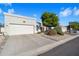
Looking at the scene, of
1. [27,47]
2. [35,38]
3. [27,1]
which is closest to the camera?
[27,1]

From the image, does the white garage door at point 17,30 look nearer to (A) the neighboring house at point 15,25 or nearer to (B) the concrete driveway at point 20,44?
(A) the neighboring house at point 15,25

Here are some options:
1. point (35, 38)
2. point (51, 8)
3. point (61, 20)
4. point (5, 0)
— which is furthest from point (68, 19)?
point (5, 0)

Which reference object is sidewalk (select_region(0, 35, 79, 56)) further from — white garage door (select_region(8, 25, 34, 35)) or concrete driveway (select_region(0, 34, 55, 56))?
white garage door (select_region(8, 25, 34, 35))

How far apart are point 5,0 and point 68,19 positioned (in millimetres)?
4361

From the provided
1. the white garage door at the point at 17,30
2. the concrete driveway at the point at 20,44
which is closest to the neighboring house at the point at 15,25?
the white garage door at the point at 17,30

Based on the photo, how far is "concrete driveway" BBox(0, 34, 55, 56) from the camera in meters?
12.3

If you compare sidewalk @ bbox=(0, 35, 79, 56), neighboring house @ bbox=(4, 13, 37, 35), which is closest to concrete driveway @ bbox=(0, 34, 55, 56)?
sidewalk @ bbox=(0, 35, 79, 56)

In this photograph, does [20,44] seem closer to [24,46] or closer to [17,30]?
[24,46]

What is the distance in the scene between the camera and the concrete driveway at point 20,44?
40.2 feet

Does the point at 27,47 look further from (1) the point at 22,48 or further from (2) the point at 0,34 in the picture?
(2) the point at 0,34

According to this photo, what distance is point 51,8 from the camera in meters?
12.9

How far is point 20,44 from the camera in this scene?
13289 mm

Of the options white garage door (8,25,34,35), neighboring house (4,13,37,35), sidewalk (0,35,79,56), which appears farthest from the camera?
neighboring house (4,13,37,35)

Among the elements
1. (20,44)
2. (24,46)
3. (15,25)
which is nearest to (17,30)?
(15,25)
